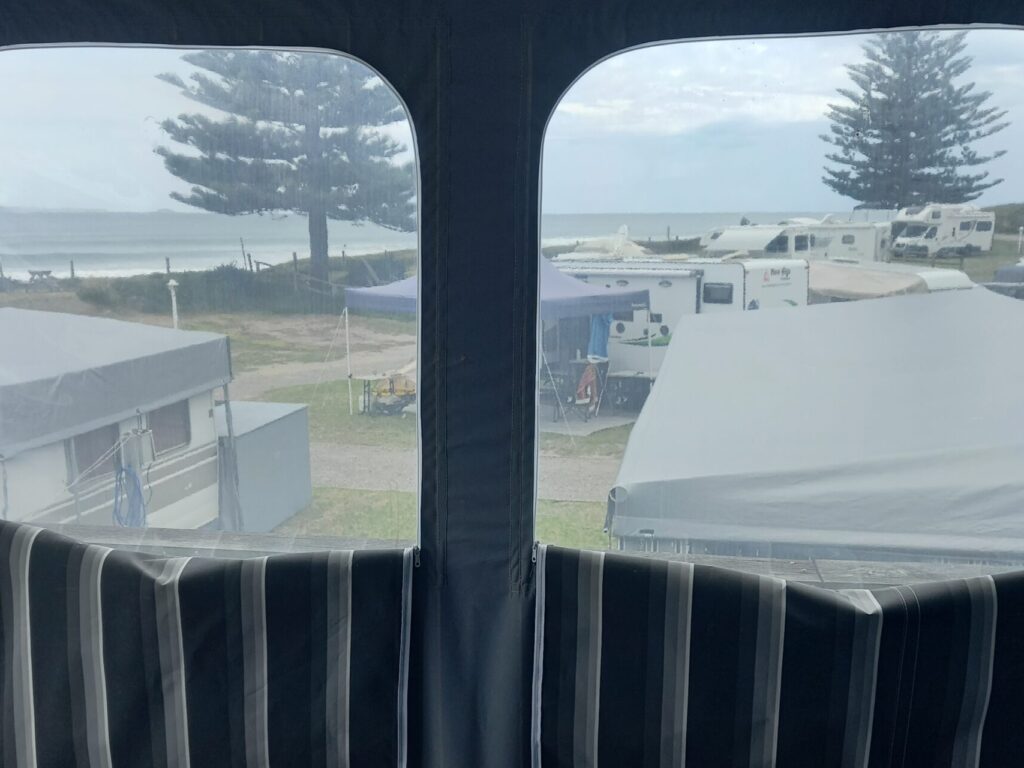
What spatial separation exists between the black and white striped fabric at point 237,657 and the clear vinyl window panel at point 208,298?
13 centimetres

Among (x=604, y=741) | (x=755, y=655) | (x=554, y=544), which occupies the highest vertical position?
(x=554, y=544)

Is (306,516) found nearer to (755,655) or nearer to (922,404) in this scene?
(755,655)

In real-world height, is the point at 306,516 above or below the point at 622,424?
below

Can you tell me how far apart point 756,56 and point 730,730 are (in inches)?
50.6

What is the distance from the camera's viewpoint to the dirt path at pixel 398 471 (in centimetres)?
174

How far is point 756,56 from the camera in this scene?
159cm

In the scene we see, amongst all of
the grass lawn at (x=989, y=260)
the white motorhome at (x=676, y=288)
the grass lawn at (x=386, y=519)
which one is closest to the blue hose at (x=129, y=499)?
the grass lawn at (x=386, y=519)

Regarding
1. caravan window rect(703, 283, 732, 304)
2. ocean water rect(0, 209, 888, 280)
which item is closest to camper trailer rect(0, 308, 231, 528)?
ocean water rect(0, 209, 888, 280)

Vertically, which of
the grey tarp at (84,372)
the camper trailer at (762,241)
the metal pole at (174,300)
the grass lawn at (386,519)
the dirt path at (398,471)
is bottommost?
the grass lawn at (386,519)

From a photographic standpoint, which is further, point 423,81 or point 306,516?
point 306,516

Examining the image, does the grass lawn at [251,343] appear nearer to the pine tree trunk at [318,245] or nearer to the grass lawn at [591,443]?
the pine tree trunk at [318,245]

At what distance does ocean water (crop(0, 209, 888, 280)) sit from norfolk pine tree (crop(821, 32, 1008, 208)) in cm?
13

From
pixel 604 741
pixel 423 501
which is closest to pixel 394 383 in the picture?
pixel 423 501

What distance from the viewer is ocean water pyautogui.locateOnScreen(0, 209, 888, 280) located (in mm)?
1658
